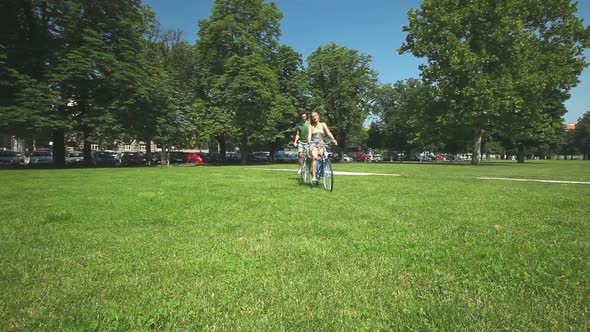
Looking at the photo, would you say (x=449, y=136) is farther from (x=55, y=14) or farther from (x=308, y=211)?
(x=55, y=14)

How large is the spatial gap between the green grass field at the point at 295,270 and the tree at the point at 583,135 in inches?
4967

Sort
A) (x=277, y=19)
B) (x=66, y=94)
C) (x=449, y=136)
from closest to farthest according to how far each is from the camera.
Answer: (x=66, y=94)
(x=449, y=136)
(x=277, y=19)

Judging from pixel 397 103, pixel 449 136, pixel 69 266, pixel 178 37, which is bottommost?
pixel 69 266

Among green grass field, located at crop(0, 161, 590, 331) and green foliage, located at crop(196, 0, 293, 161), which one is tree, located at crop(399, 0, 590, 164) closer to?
green foliage, located at crop(196, 0, 293, 161)

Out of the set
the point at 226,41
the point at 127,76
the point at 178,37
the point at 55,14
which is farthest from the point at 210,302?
the point at 178,37

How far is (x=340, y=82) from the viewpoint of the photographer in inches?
1983

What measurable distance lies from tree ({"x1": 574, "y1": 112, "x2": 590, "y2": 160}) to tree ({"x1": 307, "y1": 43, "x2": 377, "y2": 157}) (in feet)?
293

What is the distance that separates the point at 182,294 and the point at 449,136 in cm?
4154

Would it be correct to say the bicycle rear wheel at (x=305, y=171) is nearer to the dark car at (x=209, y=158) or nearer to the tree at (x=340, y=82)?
the tree at (x=340, y=82)

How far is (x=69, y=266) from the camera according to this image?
3.46 m

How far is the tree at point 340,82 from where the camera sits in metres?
50.6

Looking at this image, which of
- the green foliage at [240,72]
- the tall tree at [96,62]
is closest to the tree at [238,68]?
the green foliage at [240,72]

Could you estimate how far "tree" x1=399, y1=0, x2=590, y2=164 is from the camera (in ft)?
106

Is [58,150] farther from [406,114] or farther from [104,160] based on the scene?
[406,114]
